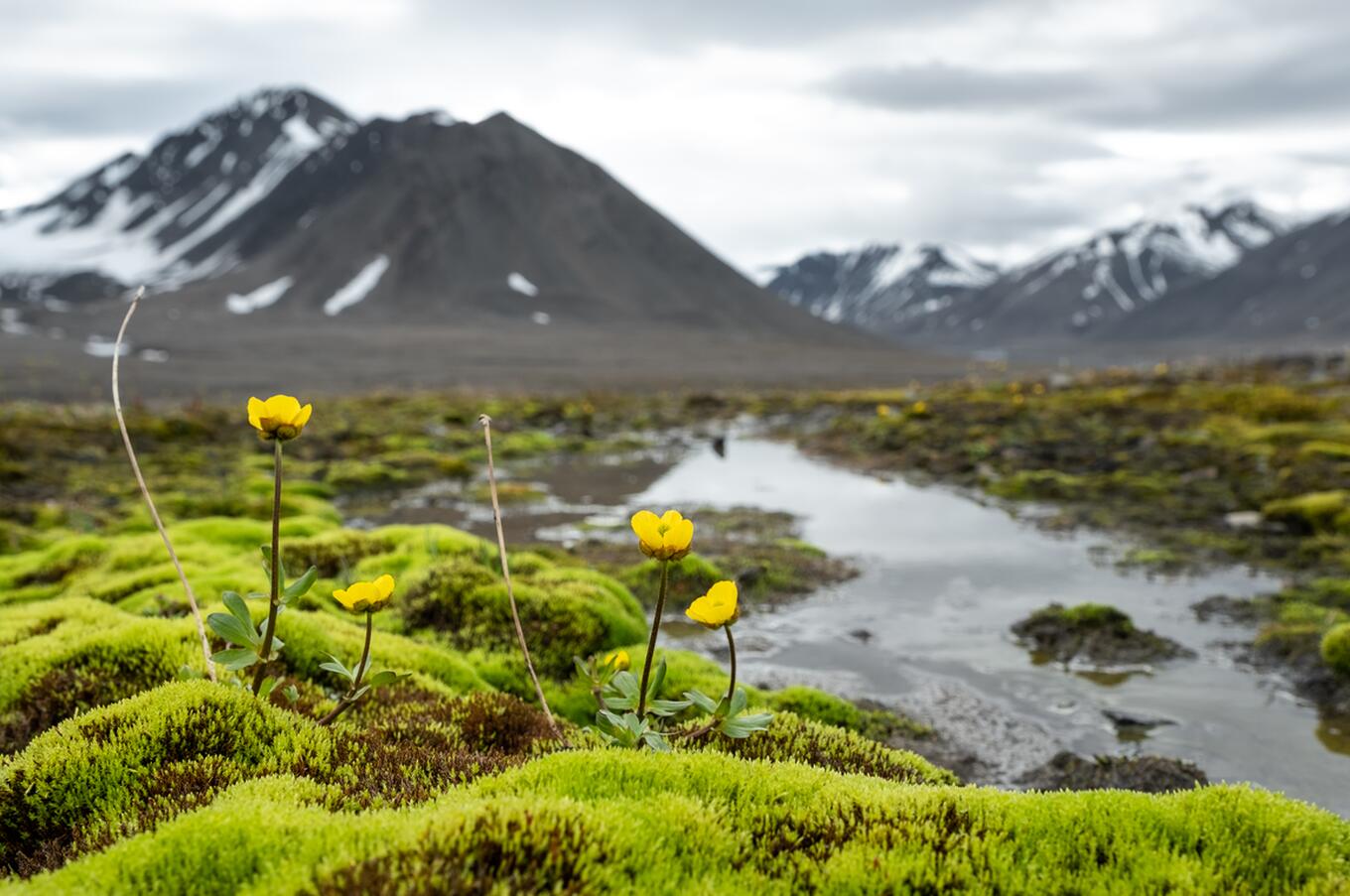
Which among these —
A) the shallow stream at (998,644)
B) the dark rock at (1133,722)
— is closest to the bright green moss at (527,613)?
the shallow stream at (998,644)

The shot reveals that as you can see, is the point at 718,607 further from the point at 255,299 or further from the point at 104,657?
the point at 255,299

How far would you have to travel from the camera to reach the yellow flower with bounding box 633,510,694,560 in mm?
3586

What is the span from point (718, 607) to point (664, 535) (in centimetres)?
36

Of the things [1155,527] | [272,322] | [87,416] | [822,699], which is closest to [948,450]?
[1155,527]

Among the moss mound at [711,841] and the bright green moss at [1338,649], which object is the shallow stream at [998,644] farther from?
the moss mound at [711,841]

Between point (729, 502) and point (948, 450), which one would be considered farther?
point (948, 450)

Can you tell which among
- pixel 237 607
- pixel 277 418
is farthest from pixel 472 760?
pixel 277 418

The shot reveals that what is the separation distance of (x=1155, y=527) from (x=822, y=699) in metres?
13.2

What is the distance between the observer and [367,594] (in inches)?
146

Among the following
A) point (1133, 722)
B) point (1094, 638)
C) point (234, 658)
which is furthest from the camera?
point (1094, 638)

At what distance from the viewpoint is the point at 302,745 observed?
4.00m

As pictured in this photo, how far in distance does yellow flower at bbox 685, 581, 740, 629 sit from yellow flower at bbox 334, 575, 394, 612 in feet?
4.08

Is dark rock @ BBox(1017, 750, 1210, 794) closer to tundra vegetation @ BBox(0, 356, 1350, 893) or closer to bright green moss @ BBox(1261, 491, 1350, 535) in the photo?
tundra vegetation @ BBox(0, 356, 1350, 893)

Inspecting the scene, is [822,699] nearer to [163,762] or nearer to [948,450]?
[163,762]
